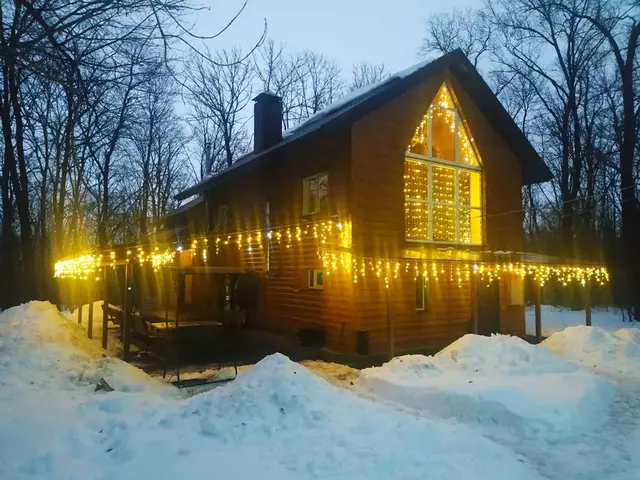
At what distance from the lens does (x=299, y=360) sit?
1210 cm

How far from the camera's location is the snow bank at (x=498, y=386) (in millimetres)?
6969

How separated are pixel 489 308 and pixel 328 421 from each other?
1075 cm

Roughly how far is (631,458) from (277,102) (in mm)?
15482

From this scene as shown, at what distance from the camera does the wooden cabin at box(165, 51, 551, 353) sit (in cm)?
1213

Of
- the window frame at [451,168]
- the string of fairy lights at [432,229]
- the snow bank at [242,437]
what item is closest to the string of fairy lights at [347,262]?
the string of fairy lights at [432,229]

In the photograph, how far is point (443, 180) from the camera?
1444 centimetres

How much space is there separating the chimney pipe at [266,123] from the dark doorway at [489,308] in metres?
8.46

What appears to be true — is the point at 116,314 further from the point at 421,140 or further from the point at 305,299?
the point at 421,140

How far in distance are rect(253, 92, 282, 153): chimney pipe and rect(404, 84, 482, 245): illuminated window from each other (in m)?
5.55

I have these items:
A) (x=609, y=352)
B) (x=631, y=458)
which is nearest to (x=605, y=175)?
(x=609, y=352)

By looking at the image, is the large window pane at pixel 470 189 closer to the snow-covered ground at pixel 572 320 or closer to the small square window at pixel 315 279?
the small square window at pixel 315 279

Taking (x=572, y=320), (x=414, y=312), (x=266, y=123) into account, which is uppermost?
(x=266, y=123)

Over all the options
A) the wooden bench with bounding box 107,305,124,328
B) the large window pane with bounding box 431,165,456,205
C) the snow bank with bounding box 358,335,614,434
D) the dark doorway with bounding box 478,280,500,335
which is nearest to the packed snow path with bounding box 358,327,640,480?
the snow bank with bounding box 358,335,614,434

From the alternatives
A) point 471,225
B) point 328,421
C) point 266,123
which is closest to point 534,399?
point 328,421
